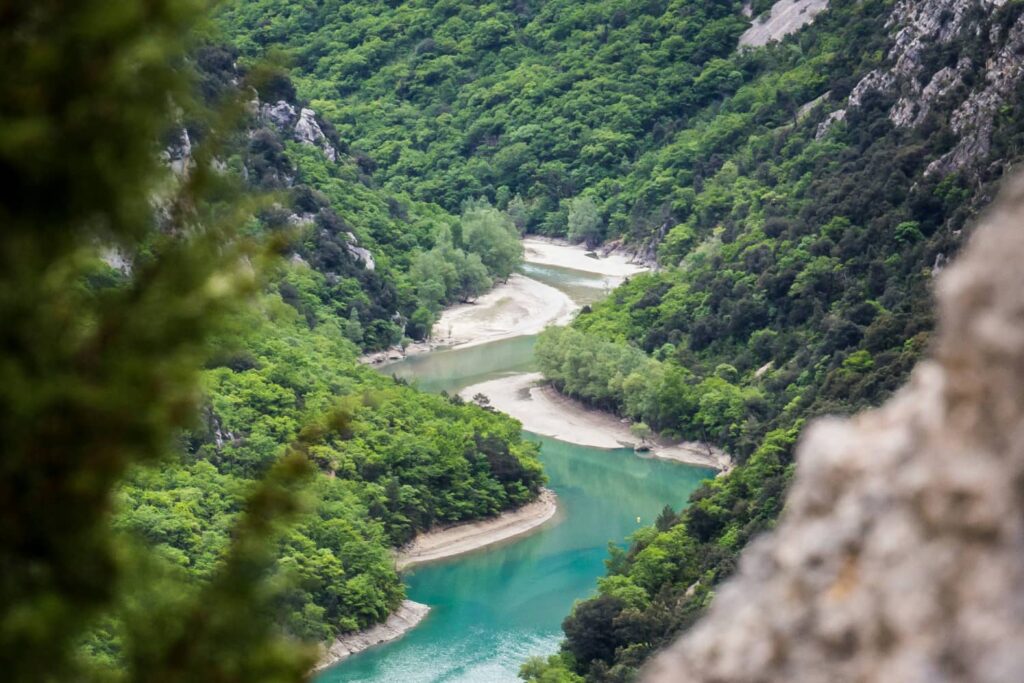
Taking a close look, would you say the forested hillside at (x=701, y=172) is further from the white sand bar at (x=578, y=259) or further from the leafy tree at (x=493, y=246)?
the leafy tree at (x=493, y=246)

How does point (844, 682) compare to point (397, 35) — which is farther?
point (397, 35)

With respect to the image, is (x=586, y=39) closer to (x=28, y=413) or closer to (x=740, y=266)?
(x=740, y=266)

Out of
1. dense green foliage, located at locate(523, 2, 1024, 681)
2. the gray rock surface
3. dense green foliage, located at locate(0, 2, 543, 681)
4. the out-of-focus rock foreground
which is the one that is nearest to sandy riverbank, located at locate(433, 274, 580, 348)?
dense green foliage, located at locate(523, 2, 1024, 681)

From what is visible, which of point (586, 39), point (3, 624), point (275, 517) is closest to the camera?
point (3, 624)

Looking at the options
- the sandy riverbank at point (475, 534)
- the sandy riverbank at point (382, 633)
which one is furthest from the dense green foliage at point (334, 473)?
the sandy riverbank at point (475, 534)

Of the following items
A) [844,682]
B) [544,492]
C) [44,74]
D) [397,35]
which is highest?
[397,35]

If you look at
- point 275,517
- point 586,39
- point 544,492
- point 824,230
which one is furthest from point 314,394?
point 586,39

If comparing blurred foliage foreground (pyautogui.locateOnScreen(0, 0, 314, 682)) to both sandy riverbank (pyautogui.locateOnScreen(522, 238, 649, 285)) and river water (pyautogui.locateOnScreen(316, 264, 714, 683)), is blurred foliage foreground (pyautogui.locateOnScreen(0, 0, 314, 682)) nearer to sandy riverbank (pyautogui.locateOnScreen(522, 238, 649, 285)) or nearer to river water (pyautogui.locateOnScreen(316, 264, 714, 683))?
river water (pyautogui.locateOnScreen(316, 264, 714, 683))
